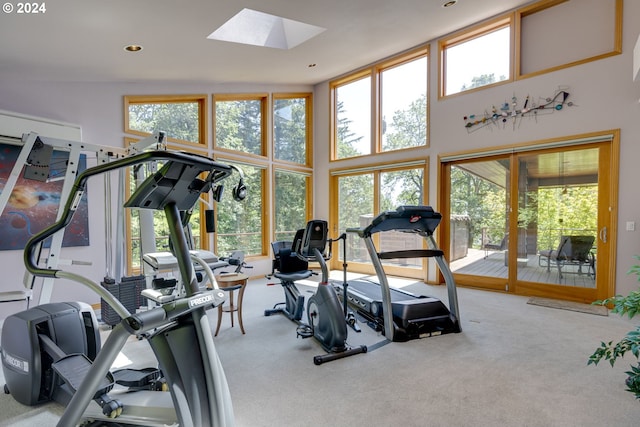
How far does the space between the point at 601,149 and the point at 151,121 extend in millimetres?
6268

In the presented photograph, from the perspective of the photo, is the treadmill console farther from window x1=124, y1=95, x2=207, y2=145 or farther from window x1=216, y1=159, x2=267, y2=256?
window x1=124, y1=95, x2=207, y2=145

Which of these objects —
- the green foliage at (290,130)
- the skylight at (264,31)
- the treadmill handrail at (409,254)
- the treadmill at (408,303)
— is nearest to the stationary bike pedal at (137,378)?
the treadmill at (408,303)

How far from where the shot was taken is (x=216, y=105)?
568 centimetres

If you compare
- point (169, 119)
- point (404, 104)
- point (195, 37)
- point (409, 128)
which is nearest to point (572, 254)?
point (409, 128)

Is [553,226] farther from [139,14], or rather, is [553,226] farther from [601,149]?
[139,14]

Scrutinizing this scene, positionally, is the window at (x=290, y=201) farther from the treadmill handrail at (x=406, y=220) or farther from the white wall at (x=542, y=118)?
the treadmill handrail at (x=406, y=220)

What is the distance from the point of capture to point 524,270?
494 cm

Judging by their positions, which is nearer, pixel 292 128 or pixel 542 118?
pixel 542 118

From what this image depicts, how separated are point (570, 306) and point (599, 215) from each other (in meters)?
1.26

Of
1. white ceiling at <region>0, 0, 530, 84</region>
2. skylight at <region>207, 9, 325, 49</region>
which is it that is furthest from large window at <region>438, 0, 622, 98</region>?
skylight at <region>207, 9, 325, 49</region>

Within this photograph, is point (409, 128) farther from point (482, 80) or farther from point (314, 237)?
point (314, 237)

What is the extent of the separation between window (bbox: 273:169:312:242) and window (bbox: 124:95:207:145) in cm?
177

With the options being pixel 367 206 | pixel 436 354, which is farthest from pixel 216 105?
pixel 436 354

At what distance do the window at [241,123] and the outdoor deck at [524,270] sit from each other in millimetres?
4156
